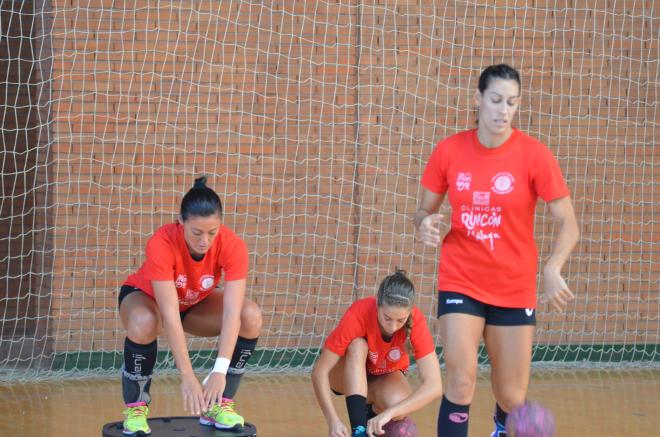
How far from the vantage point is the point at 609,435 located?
535 centimetres

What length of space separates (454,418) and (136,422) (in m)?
1.32

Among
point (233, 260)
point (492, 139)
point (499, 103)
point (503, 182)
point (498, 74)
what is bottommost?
point (233, 260)

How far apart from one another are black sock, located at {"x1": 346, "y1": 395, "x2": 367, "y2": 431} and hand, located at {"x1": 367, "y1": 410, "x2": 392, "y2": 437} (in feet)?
0.33

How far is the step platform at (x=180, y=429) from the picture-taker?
14.3 feet

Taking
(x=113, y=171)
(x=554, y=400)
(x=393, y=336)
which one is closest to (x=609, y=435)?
(x=554, y=400)

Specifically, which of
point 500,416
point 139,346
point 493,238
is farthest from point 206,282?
point 500,416

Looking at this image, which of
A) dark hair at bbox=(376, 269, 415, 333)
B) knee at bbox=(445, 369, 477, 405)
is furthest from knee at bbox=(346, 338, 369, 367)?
knee at bbox=(445, 369, 477, 405)

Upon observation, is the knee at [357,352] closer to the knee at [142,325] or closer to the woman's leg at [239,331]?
the woman's leg at [239,331]

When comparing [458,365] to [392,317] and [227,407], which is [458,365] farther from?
[227,407]

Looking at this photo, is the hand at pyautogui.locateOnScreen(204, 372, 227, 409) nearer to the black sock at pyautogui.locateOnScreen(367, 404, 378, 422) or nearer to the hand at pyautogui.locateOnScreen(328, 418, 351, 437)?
the hand at pyautogui.locateOnScreen(328, 418, 351, 437)

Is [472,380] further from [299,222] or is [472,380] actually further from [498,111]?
[299,222]

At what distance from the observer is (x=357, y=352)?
478 cm

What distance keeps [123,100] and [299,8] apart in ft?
4.47

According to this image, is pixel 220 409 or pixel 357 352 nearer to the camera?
pixel 220 409
